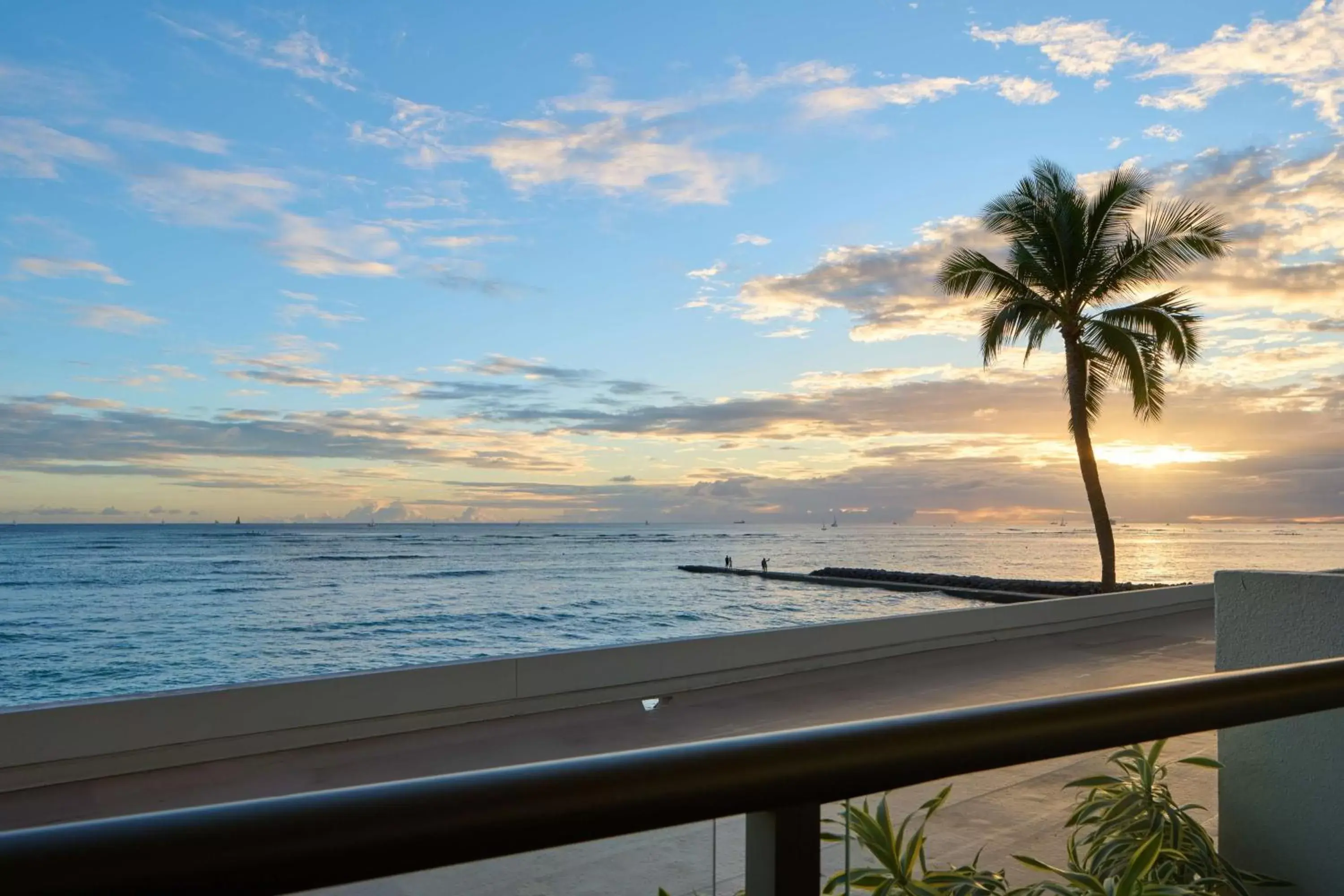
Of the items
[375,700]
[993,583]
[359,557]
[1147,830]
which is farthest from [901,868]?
[359,557]

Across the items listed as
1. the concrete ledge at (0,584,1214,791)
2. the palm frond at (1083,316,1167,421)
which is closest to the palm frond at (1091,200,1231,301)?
the palm frond at (1083,316,1167,421)

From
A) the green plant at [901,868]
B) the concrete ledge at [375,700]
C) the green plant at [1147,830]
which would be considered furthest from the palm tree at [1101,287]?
the green plant at [901,868]

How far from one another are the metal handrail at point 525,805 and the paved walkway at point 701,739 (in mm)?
108

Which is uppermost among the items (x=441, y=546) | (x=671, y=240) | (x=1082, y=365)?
(x=671, y=240)

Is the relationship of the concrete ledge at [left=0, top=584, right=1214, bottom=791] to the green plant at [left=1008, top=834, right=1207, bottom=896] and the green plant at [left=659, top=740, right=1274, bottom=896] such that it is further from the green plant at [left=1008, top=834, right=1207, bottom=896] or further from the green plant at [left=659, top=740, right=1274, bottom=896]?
the green plant at [left=1008, top=834, right=1207, bottom=896]

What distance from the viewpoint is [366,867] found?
53cm

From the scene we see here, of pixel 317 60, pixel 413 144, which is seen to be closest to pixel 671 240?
pixel 413 144

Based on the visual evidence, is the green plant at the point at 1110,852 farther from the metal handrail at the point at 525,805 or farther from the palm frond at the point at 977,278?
the palm frond at the point at 977,278

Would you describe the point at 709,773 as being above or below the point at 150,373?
below

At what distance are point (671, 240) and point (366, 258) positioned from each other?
340 inches

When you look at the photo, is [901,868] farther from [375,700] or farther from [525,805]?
[375,700]

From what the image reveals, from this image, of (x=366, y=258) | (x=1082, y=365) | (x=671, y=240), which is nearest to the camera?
(x=1082, y=365)

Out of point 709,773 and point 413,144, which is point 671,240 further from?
point 709,773

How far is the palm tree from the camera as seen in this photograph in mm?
13820
